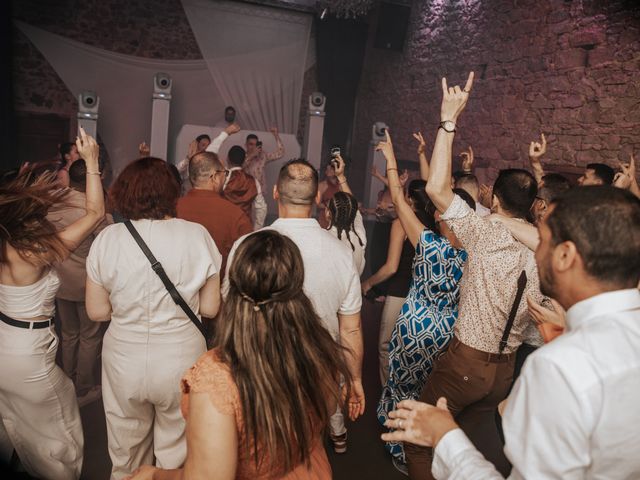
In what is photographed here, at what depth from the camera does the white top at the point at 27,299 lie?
1822 millimetres

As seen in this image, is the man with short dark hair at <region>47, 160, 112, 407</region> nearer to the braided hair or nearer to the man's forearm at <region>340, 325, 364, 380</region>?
the braided hair

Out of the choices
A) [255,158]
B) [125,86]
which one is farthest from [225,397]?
[125,86]

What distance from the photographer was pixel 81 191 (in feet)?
9.43

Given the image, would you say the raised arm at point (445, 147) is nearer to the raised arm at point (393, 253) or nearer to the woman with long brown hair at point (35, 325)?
the raised arm at point (393, 253)

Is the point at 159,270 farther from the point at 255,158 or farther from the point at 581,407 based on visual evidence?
the point at 255,158

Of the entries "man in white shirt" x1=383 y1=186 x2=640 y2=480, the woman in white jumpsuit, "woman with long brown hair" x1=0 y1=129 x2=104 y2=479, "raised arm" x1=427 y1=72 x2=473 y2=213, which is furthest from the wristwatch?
"woman with long brown hair" x1=0 y1=129 x2=104 y2=479

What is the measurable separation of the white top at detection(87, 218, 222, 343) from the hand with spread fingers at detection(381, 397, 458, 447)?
104cm

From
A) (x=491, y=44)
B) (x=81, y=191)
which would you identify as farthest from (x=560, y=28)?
(x=81, y=191)

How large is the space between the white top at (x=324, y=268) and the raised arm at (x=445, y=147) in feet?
1.48

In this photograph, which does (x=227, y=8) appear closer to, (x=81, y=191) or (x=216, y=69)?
(x=216, y=69)

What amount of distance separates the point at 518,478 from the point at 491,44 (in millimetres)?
6310

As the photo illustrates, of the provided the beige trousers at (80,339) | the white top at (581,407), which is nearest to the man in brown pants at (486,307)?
the white top at (581,407)

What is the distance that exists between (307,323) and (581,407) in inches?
23.3

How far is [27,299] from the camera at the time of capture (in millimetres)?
1840
